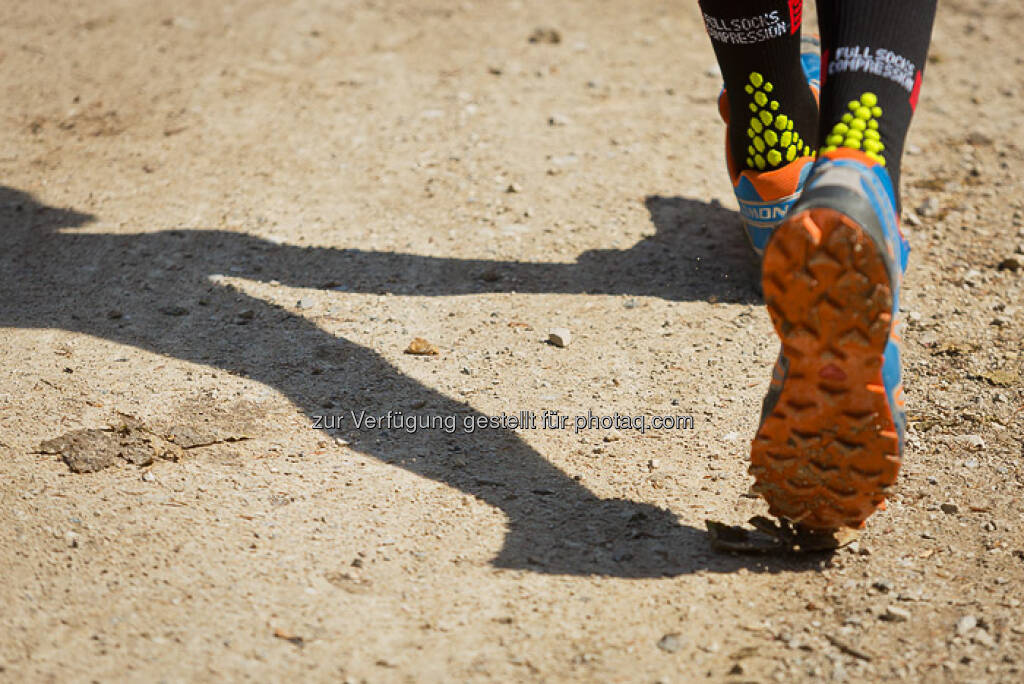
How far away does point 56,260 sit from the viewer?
293cm

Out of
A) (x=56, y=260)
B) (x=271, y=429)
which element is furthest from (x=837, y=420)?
(x=56, y=260)

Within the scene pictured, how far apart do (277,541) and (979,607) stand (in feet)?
3.85

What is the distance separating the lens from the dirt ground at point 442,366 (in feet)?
5.35

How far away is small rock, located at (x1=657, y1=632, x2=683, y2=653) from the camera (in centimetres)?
158

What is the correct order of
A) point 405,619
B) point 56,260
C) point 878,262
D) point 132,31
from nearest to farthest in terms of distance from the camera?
point 878,262, point 405,619, point 56,260, point 132,31

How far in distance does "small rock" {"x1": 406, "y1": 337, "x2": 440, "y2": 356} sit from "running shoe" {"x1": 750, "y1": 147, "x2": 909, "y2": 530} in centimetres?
98

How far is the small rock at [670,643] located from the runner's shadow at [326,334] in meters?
0.16

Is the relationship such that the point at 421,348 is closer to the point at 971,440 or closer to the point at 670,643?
the point at 670,643

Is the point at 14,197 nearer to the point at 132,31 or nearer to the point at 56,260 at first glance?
the point at 56,260

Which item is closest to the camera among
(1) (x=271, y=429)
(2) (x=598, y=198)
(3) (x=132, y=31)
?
(1) (x=271, y=429)

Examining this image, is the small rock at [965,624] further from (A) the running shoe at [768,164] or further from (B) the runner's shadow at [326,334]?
(A) the running shoe at [768,164]

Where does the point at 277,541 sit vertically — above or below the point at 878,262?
below

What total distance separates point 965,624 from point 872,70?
0.92 m

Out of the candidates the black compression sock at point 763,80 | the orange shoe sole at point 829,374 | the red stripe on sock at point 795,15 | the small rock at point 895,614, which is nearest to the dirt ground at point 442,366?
the small rock at point 895,614
